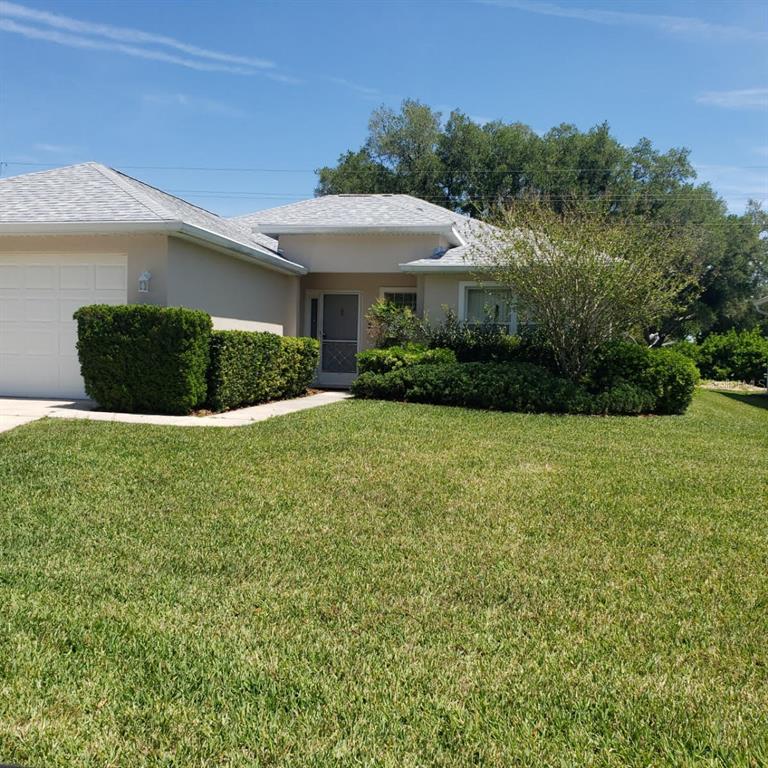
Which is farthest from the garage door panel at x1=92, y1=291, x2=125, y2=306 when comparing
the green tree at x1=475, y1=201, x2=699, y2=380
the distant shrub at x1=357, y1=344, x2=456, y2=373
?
the green tree at x1=475, y1=201, x2=699, y2=380

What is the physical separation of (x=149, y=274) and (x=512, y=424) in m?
6.60

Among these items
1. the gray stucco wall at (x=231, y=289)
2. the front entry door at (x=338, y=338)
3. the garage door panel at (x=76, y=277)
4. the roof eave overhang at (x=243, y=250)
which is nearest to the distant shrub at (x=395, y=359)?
the gray stucco wall at (x=231, y=289)

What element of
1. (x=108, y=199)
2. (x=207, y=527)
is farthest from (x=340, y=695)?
(x=108, y=199)

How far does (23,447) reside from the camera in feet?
24.3

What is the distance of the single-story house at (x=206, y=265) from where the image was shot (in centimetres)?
1178

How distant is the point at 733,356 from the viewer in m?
27.6

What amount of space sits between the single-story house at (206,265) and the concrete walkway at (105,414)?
46.0 inches

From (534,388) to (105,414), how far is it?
744 centimetres

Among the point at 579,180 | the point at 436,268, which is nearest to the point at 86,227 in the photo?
the point at 436,268

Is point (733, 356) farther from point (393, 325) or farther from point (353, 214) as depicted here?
point (393, 325)

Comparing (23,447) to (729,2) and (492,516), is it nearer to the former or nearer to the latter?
(492,516)

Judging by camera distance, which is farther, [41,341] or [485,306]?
[485,306]

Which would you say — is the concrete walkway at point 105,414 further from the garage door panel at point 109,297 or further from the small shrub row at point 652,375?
the small shrub row at point 652,375

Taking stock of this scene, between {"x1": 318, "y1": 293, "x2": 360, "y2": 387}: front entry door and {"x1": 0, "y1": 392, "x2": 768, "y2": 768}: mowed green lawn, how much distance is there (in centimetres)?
1073
